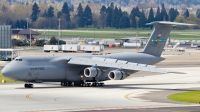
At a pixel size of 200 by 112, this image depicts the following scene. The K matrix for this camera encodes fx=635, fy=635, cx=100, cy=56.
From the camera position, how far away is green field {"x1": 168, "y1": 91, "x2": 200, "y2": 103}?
45.3 metres

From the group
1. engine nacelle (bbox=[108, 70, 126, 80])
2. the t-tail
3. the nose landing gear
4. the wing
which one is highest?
the t-tail

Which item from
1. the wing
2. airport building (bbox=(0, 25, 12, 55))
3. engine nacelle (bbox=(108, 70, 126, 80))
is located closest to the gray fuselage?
the wing

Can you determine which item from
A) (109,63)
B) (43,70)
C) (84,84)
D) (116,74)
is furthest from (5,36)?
(116,74)

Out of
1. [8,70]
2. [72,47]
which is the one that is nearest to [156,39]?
[8,70]

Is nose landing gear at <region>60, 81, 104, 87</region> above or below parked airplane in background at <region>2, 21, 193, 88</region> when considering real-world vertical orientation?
below

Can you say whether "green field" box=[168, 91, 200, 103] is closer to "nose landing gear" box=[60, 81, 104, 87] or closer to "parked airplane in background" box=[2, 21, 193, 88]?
"parked airplane in background" box=[2, 21, 193, 88]

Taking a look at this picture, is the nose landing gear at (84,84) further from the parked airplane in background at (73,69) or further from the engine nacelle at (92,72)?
the engine nacelle at (92,72)

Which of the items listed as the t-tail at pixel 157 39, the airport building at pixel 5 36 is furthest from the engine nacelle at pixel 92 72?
the airport building at pixel 5 36

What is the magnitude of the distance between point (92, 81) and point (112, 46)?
99.5m

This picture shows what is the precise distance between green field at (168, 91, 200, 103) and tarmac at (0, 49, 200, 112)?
82cm

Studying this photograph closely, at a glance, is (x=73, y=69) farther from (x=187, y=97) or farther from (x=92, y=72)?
(x=187, y=97)

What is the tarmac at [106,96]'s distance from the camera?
134 feet

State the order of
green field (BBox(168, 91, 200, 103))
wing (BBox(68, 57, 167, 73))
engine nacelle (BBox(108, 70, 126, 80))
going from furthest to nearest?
1. engine nacelle (BBox(108, 70, 126, 80))
2. wing (BBox(68, 57, 167, 73))
3. green field (BBox(168, 91, 200, 103))

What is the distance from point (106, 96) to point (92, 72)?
308 inches
